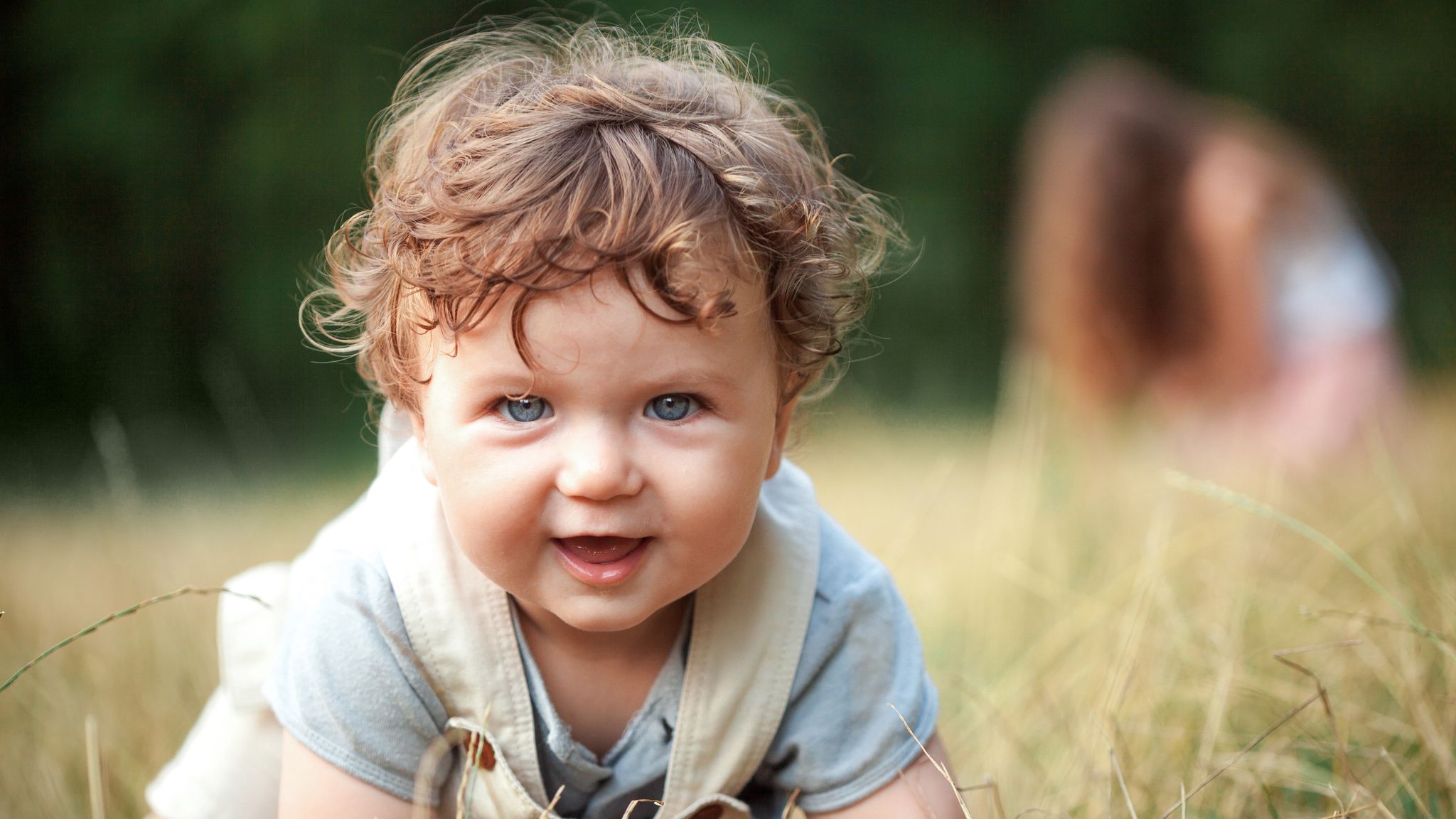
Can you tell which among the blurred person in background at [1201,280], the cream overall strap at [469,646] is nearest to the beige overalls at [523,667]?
the cream overall strap at [469,646]

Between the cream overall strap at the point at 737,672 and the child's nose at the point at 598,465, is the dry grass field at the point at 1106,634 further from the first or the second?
the child's nose at the point at 598,465

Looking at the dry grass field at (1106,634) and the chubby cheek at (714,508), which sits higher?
the chubby cheek at (714,508)

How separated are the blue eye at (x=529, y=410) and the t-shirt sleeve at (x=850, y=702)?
1.24 ft

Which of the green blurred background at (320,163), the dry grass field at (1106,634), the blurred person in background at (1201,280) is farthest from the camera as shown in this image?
the green blurred background at (320,163)

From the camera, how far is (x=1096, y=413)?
328 cm

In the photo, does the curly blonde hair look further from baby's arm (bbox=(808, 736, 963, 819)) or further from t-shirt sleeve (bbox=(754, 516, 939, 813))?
baby's arm (bbox=(808, 736, 963, 819))

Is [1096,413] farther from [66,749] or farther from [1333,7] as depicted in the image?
[1333,7]

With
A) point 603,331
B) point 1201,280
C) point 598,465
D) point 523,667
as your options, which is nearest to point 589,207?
point 603,331

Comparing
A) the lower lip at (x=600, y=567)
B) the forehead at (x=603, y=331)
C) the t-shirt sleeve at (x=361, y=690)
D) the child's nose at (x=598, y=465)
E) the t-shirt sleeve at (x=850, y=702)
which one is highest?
the forehead at (x=603, y=331)

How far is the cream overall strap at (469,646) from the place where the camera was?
119 centimetres

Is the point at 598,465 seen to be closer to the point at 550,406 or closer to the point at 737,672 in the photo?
the point at 550,406

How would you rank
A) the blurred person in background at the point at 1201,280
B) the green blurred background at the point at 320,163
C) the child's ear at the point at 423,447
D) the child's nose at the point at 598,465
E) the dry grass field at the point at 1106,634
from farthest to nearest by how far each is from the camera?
the green blurred background at the point at 320,163
the blurred person in background at the point at 1201,280
the dry grass field at the point at 1106,634
the child's ear at the point at 423,447
the child's nose at the point at 598,465

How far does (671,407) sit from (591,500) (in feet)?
0.33

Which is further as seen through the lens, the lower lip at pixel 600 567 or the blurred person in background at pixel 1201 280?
the blurred person in background at pixel 1201 280
